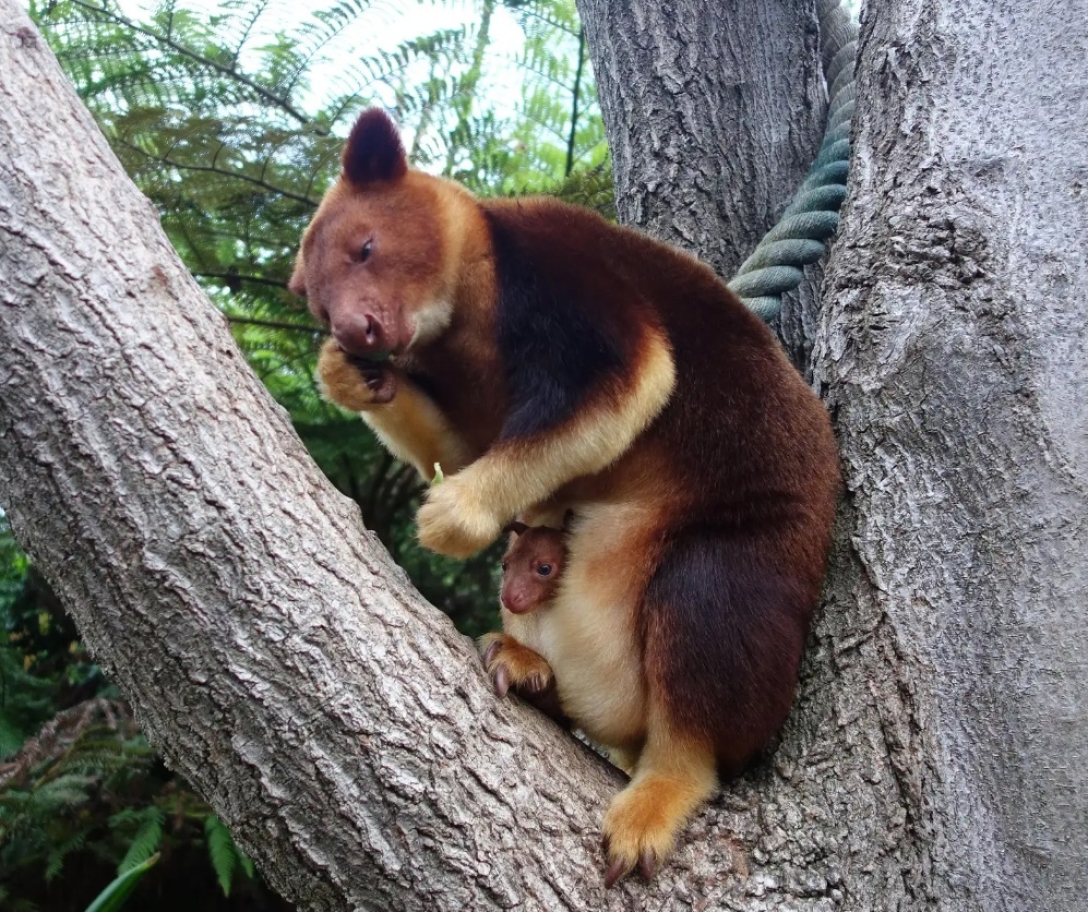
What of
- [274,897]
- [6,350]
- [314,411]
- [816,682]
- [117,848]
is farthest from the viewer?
[314,411]

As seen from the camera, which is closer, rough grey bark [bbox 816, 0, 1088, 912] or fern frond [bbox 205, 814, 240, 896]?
rough grey bark [bbox 816, 0, 1088, 912]

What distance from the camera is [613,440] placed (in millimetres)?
2971

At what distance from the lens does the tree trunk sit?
2.17 metres

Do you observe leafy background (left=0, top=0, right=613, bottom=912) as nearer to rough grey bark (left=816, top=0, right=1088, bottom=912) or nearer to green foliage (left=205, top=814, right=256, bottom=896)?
green foliage (left=205, top=814, right=256, bottom=896)

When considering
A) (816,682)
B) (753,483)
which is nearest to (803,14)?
(753,483)

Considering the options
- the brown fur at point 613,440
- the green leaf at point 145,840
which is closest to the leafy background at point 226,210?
the green leaf at point 145,840

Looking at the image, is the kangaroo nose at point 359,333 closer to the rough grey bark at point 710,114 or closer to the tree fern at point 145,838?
the rough grey bark at point 710,114

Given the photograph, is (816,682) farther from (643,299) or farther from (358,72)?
(358,72)

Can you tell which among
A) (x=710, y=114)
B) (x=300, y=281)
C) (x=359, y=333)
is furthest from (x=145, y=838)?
(x=710, y=114)

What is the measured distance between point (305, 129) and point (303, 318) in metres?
1.16

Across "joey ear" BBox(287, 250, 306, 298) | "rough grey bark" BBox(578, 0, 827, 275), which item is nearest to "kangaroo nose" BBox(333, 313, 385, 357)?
"joey ear" BBox(287, 250, 306, 298)

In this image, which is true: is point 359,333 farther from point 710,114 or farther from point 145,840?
point 145,840

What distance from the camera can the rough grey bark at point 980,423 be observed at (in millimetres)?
2449

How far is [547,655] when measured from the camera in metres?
3.06
